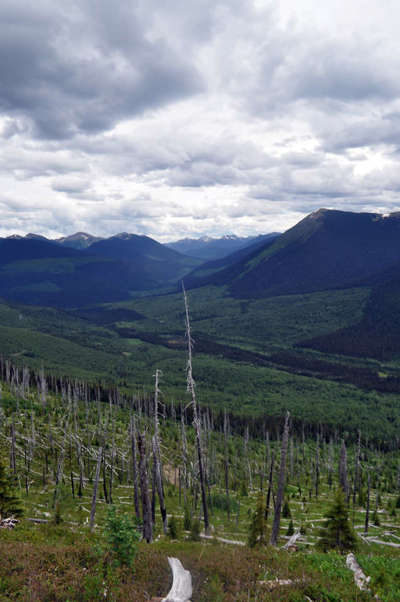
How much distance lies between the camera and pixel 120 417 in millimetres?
92438

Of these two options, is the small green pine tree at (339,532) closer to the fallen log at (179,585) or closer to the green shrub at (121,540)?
the fallen log at (179,585)

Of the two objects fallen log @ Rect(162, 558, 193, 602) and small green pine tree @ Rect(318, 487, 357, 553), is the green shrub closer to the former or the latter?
fallen log @ Rect(162, 558, 193, 602)

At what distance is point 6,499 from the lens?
25.9m

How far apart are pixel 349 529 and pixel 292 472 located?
55509 millimetres

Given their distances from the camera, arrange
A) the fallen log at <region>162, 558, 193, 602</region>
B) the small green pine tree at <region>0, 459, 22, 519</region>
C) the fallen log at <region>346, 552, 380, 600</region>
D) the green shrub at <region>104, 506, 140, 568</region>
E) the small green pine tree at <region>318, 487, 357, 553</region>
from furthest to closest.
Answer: the small green pine tree at <region>318, 487, 357, 553</region>
the small green pine tree at <region>0, 459, 22, 519</region>
the green shrub at <region>104, 506, 140, 568</region>
the fallen log at <region>346, 552, 380, 600</region>
the fallen log at <region>162, 558, 193, 602</region>

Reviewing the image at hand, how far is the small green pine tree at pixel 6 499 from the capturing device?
25391mm

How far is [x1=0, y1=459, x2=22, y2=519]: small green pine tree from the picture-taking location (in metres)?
25.4

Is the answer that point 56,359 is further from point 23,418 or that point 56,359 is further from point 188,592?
point 188,592

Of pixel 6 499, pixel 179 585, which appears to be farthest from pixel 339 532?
pixel 6 499

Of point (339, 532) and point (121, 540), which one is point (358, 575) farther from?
point (339, 532)

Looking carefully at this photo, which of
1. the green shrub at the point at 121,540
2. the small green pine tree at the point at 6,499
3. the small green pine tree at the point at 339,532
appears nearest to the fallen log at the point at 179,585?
the green shrub at the point at 121,540

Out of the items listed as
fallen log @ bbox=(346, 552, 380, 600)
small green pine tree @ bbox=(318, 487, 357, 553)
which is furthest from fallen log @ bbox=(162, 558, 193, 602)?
small green pine tree @ bbox=(318, 487, 357, 553)

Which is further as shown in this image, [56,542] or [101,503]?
[101,503]

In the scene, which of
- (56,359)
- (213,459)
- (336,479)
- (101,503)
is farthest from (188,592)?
(56,359)
